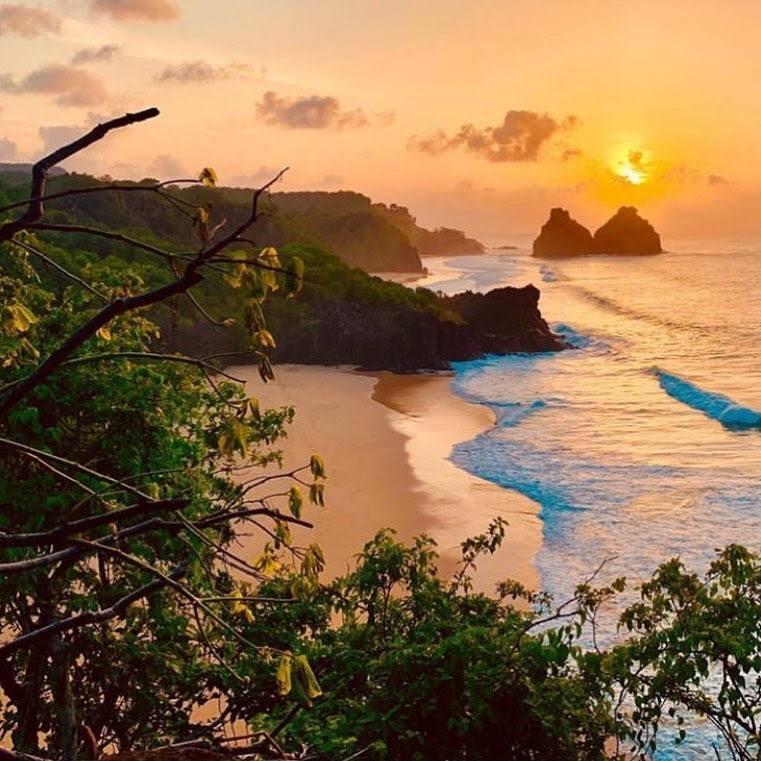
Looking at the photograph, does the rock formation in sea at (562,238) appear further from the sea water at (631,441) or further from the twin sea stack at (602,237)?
the sea water at (631,441)

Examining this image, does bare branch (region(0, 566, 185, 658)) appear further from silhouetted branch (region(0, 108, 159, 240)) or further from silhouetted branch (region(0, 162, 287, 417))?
silhouetted branch (region(0, 108, 159, 240))

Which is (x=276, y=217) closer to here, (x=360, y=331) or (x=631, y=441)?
(x=631, y=441)

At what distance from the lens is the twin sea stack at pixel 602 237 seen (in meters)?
173

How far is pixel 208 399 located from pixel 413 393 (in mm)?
28468

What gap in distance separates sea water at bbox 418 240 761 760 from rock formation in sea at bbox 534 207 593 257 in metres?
114

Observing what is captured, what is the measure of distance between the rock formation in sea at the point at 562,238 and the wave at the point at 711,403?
14249cm

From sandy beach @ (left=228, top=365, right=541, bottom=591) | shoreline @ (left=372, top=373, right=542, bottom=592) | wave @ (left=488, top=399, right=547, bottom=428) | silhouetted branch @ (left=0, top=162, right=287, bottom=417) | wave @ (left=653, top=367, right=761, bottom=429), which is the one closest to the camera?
silhouetted branch @ (left=0, top=162, right=287, bottom=417)

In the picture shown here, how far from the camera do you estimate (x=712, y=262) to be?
14150 centimetres

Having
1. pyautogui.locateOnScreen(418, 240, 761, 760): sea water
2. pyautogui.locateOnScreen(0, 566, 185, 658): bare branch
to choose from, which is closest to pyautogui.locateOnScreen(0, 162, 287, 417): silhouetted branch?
pyautogui.locateOnScreen(0, 566, 185, 658): bare branch

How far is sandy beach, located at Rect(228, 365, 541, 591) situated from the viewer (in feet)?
60.7

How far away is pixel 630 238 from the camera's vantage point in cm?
17362

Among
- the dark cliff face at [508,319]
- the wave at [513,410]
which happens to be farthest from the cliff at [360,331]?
the wave at [513,410]

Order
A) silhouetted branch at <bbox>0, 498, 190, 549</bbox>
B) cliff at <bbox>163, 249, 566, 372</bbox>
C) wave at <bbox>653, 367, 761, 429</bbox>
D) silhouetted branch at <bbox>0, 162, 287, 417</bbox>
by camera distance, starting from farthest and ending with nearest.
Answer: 1. cliff at <bbox>163, 249, 566, 372</bbox>
2. wave at <bbox>653, 367, 761, 429</bbox>
3. silhouetted branch at <bbox>0, 498, 190, 549</bbox>
4. silhouetted branch at <bbox>0, 162, 287, 417</bbox>

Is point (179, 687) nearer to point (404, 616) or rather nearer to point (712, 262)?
→ point (404, 616)
